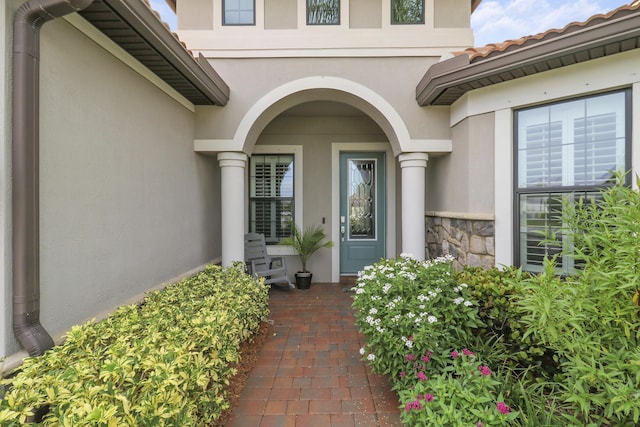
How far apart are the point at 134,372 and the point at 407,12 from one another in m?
4.91

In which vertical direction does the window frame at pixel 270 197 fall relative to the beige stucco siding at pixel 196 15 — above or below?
below

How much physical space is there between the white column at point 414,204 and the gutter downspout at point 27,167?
362cm

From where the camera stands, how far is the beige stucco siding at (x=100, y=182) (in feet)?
6.21

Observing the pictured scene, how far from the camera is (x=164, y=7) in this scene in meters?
4.65

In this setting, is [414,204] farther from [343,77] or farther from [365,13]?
[365,13]

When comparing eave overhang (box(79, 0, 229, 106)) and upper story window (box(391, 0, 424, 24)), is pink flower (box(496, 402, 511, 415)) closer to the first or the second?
eave overhang (box(79, 0, 229, 106))

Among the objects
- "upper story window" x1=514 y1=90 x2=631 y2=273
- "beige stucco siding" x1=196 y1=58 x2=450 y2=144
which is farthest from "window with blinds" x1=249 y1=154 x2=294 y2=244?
"upper story window" x1=514 y1=90 x2=631 y2=273

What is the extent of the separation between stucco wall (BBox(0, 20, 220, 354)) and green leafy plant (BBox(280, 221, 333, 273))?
6.82 feet


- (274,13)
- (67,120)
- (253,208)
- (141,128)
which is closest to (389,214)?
(253,208)

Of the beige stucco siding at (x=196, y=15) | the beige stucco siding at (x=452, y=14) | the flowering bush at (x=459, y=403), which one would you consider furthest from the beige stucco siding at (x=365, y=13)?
the flowering bush at (x=459, y=403)

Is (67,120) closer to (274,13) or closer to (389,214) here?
(274,13)

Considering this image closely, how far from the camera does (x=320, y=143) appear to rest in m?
5.66

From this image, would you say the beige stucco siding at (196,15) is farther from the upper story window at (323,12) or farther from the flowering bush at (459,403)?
the flowering bush at (459,403)

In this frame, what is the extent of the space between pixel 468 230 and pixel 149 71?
3842 millimetres
